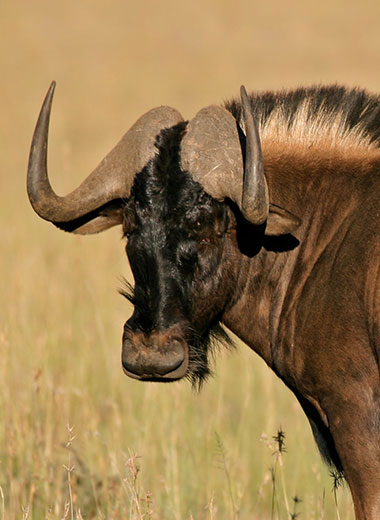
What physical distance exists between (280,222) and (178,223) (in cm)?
47

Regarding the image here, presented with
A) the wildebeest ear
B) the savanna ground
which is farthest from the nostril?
the wildebeest ear

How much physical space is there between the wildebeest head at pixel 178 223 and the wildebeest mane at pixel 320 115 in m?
0.24

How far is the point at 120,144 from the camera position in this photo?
4.62 metres

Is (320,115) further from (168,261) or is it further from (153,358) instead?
(153,358)

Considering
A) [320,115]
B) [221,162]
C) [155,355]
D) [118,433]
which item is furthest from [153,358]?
[118,433]

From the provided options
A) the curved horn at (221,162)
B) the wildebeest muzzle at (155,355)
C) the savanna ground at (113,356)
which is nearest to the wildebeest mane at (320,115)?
the curved horn at (221,162)

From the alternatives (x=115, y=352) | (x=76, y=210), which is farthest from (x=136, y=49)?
(x=76, y=210)

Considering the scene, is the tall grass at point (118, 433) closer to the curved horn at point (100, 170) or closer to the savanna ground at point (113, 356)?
the savanna ground at point (113, 356)

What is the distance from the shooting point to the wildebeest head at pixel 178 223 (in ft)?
14.0

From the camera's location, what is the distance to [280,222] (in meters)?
4.24

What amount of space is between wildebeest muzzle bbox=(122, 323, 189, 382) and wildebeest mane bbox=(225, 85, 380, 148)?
3.75ft

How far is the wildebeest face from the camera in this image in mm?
4250

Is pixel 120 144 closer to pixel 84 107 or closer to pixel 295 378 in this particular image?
pixel 295 378

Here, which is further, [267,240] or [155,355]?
[267,240]
